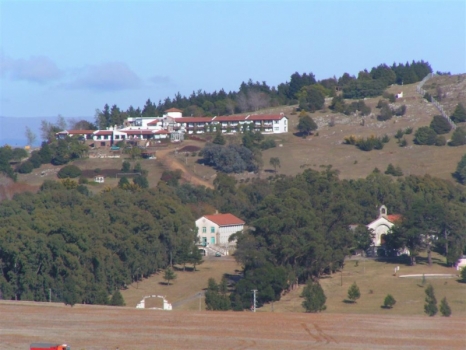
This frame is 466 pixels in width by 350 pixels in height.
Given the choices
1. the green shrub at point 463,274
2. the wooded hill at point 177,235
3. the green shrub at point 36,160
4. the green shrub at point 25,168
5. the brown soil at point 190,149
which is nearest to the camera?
the wooded hill at point 177,235

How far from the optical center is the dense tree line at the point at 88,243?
42062mm

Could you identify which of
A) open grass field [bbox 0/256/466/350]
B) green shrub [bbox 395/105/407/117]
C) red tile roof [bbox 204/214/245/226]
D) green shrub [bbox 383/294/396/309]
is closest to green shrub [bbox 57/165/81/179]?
red tile roof [bbox 204/214/245/226]

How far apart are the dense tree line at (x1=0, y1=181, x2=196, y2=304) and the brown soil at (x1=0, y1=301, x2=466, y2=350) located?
1129 cm

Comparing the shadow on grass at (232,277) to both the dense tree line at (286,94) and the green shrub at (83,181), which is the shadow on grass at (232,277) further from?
the dense tree line at (286,94)

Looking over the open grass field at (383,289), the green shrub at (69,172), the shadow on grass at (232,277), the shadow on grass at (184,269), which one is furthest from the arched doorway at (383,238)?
the green shrub at (69,172)

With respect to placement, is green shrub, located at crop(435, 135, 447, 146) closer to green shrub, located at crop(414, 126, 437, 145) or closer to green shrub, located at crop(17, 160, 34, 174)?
green shrub, located at crop(414, 126, 437, 145)

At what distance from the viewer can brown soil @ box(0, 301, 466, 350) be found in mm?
21344

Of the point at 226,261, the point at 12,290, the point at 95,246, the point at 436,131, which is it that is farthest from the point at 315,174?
the point at 436,131

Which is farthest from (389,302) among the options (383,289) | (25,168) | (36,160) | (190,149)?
(36,160)

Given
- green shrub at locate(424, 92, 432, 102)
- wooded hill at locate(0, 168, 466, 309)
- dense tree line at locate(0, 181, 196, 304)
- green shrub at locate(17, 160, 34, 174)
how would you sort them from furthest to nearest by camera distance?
green shrub at locate(424, 92, 432, 102), green shrub at locate(17, 160, 34, 174), wooded hill at locate(0, 168, 466, 309), dense tree line at locate(0, 181, 196, 304)

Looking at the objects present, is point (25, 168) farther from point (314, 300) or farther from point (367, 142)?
point (314, 300)

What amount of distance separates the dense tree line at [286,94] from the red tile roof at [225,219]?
164ft

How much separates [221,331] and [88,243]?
24.3 m

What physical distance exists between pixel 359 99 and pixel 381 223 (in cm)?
6070
